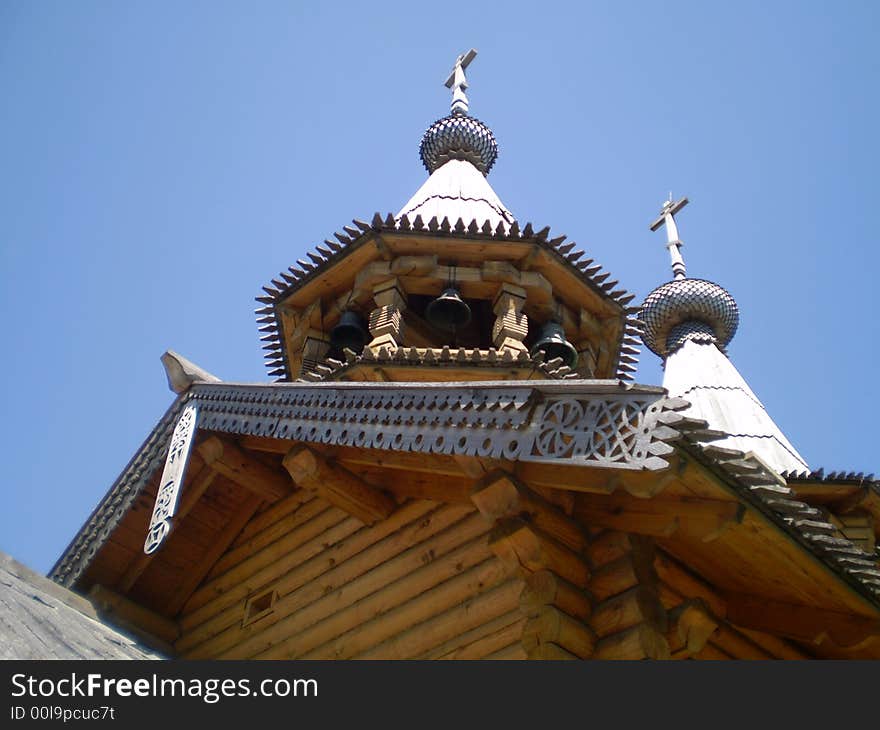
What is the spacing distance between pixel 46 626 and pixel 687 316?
45.6ft

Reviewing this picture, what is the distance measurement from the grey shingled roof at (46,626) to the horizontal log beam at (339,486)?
1.21 meters

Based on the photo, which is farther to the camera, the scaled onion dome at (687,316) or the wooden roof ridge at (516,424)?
the scaled onion dome at (687,316)

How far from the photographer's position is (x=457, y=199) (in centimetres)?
1188

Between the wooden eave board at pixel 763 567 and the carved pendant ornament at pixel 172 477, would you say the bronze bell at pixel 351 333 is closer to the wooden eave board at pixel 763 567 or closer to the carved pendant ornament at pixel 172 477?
the carved pendant ornament at pixel 172 477

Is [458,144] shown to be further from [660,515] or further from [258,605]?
[660,515]

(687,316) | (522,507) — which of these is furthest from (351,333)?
(687,316)

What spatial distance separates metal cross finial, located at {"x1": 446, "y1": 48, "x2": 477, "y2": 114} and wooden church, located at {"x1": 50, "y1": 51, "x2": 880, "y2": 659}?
6.57 meters

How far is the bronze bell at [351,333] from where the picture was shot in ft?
30.3

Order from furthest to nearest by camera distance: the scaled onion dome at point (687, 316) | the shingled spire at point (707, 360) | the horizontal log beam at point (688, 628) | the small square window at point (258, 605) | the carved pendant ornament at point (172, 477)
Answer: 1. the scaled onion dome at point (687, 316)
2. the shingled spire at point (707, 360)
3. the small square window at point (258, 605)
4. the carved pendant ornament at point (172, 477)
5. the horizontal log beam at point (688, 628)

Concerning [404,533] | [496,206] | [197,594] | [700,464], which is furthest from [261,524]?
[496,206]

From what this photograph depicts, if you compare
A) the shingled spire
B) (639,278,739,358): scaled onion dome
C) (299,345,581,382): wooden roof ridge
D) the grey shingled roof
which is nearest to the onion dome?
the shingled spire

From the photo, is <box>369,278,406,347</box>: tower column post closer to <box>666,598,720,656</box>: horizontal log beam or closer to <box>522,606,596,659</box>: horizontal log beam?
<box>522,606,596,659</box>: horizontal log beam

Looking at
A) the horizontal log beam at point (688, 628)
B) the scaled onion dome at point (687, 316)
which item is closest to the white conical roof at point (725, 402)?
the scaled onion dome at point (687, 316)

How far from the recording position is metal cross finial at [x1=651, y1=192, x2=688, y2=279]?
1922 centimetres
